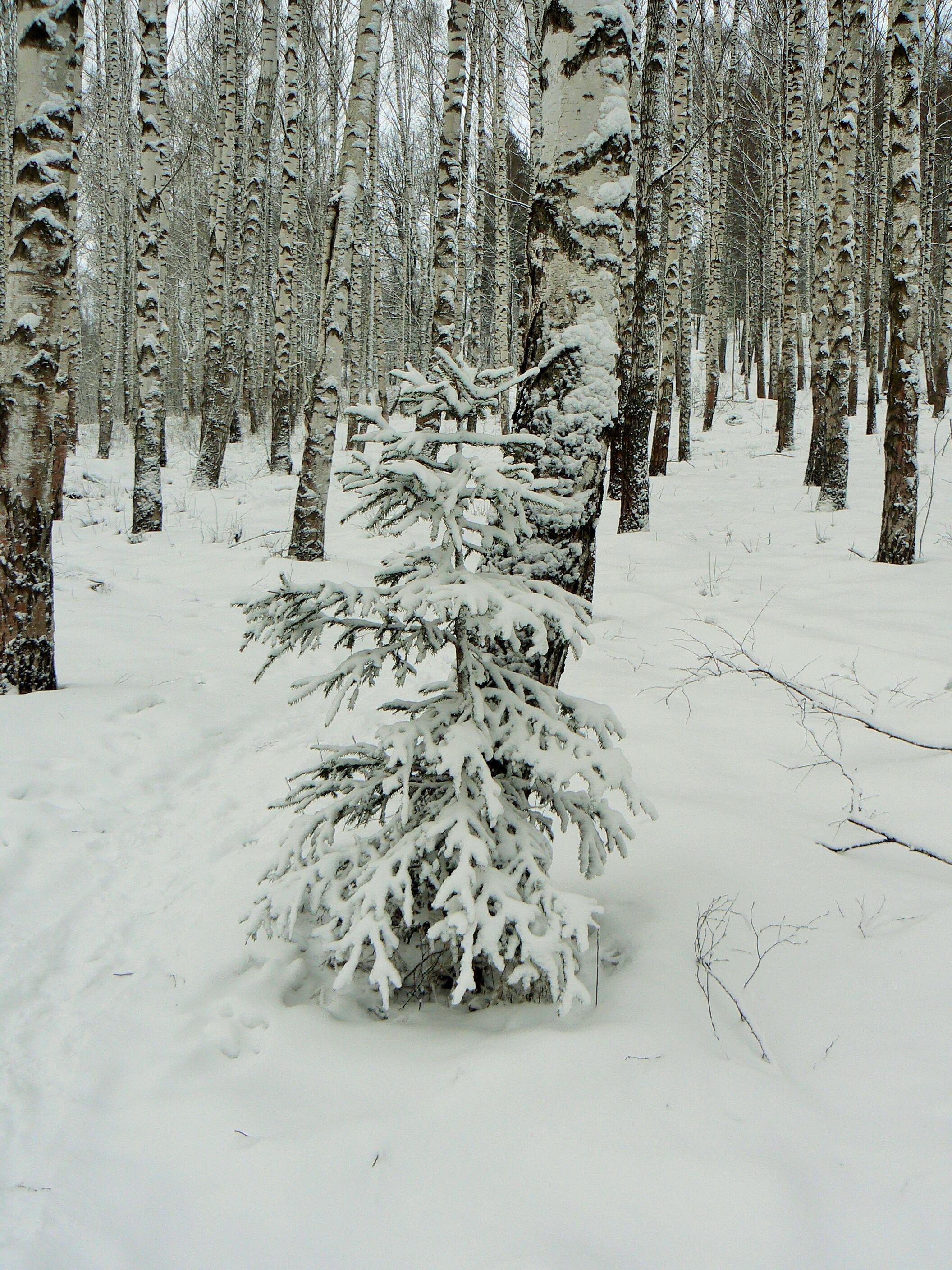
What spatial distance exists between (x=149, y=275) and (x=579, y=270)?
9018 millimetres

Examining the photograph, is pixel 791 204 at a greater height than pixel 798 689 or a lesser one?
greater

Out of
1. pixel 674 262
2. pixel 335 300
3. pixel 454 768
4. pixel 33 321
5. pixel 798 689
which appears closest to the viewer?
pixel 454 768

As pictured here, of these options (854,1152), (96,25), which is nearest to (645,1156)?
(854,1152)

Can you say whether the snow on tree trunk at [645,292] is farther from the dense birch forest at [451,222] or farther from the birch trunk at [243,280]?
the birch trunk at [243,280]

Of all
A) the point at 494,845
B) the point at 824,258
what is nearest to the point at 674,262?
the point at 824,258

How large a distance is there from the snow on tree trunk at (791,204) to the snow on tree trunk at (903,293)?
705cm

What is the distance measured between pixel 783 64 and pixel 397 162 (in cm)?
1424

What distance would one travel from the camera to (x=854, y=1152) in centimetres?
175

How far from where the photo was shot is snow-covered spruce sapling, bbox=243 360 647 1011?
6.80 feet

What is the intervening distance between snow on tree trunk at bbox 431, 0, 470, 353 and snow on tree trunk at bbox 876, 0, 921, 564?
5.46m

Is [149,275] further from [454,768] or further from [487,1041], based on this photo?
[487,1041]

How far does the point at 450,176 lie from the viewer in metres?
10.5

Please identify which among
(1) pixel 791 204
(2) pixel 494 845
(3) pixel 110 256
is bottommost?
(2) pixel 494 845

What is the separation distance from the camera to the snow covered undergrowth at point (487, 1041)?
1.65m
